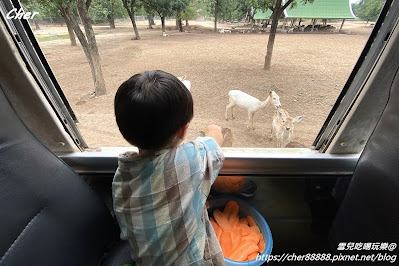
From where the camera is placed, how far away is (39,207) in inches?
29.5

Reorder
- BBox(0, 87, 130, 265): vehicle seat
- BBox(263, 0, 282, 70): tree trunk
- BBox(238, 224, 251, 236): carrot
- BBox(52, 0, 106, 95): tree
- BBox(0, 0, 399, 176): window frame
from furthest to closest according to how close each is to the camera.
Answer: BBox(263, 0, 282, 70): tree trunk < BBox(52, 0, 106, 95): tree < BBox(238, 224, 251, 236): carrot < BBox(0, 0, 399, 176): window frame < BBox(0, 87, 130, 265): vehicle seat

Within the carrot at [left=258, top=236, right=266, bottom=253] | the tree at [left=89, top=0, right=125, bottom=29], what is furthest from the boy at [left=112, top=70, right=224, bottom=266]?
the tree at [left=89, top=0, right=125, bottom=29]

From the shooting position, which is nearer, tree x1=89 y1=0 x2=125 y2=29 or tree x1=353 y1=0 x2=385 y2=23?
tree x1=353 y1=0 x2=385 y2=23

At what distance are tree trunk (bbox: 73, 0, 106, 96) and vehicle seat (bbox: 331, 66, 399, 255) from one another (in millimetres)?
3639

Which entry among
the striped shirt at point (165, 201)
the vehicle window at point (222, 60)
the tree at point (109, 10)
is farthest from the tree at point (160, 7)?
the striped shirt at point (165, 201)

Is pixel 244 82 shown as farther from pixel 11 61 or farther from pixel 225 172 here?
pixel 11 61

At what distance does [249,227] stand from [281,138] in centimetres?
99

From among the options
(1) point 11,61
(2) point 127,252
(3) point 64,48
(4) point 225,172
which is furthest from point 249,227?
(3) point 64,48

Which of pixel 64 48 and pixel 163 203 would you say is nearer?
Result: pixel 163 203

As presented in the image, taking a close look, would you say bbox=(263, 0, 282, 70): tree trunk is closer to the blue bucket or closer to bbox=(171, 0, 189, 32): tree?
bbox=(171, 0, 189, 32): tree

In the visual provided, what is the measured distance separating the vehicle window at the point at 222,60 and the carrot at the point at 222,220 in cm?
65

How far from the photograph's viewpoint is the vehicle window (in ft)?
6.20

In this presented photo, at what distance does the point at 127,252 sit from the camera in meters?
1.06

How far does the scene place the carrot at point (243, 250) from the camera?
118 centimetres
